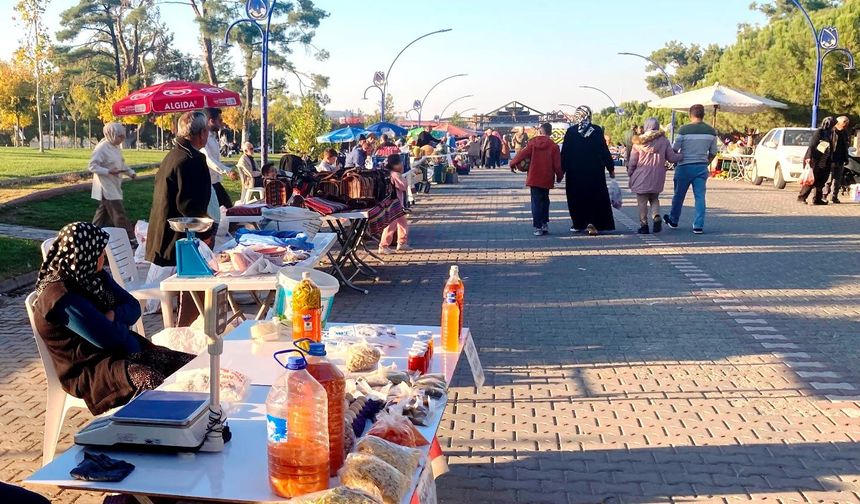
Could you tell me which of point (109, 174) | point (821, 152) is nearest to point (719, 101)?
point (821, 152)

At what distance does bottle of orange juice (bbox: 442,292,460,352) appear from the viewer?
3959mm

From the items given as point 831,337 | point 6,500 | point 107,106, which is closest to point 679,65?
point 107,106

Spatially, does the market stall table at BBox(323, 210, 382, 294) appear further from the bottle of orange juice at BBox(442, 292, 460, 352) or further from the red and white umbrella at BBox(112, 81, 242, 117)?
the red and white umbrella at BBox(112, 81, 242, 117)

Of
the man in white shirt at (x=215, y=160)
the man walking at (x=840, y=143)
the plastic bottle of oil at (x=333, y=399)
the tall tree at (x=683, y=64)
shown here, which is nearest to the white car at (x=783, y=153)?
the man walking at (x=840, y=143)

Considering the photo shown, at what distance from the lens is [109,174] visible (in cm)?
1052

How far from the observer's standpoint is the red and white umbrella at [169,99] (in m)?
13.9

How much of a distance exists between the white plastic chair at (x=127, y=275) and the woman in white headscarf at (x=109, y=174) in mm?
4195

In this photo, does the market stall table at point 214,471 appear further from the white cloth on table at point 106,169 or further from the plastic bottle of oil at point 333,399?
the white cloth on table at point 106,169

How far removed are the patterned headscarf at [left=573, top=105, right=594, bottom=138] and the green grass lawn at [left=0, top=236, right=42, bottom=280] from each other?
8281 mm

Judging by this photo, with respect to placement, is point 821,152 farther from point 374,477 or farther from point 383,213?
point 374,477

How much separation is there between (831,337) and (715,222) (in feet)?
28.4

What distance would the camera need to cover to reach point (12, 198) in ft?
48.3

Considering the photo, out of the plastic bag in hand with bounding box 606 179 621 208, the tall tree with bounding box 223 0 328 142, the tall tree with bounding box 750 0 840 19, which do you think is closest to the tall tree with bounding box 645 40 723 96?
the tall tree with bounding box 750 0 840 19

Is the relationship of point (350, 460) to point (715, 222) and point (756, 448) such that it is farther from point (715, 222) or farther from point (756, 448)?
point (715, 222)
